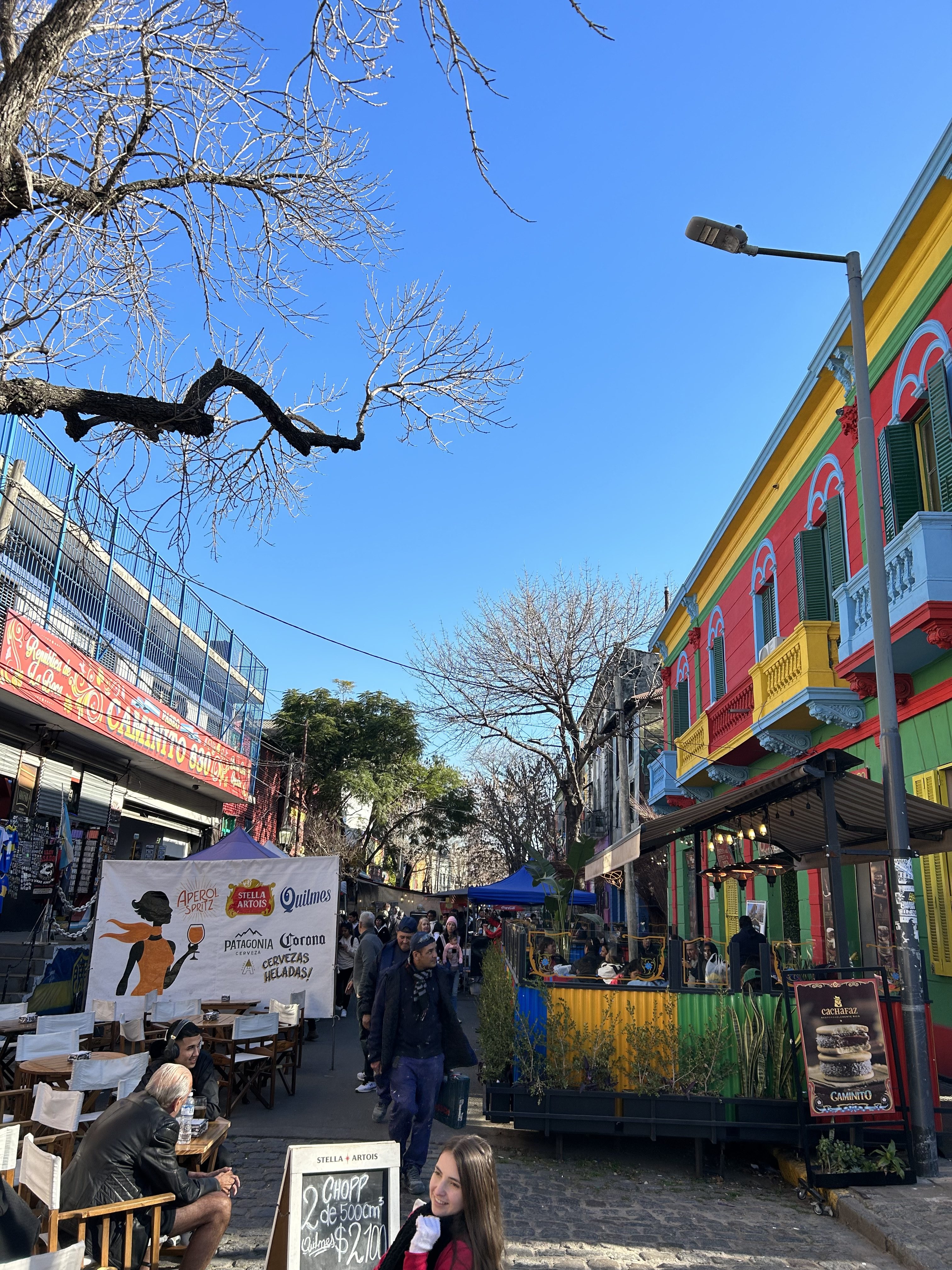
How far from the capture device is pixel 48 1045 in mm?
7719

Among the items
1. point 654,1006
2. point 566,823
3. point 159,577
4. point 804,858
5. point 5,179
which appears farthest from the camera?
point 566,823

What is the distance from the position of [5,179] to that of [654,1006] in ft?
24.7

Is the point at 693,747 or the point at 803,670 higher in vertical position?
the point at 693,747

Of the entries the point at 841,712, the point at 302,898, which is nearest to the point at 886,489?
the point at 841,712

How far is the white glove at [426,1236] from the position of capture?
3025 mm

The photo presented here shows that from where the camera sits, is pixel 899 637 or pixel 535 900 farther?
pixel 535 900

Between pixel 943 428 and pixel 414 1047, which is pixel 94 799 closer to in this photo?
pixel 414 1047

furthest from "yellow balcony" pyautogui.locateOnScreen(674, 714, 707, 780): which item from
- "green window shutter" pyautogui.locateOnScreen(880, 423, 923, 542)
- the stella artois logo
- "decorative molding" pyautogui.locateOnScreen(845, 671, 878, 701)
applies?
the stella artois logo

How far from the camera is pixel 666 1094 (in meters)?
7.35

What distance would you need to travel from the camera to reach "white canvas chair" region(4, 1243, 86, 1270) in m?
3.07

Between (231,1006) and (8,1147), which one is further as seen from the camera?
(231,1006)

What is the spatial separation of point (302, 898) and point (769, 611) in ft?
35.3

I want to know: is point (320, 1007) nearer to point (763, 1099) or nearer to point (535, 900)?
point (763, 1099)

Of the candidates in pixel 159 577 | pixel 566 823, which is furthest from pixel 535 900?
pixel 159 577
